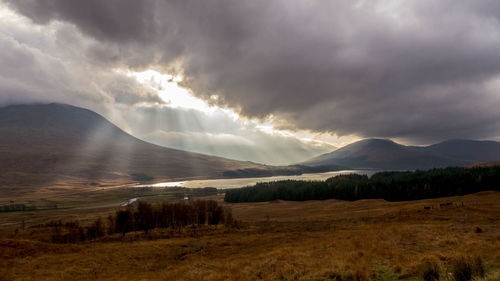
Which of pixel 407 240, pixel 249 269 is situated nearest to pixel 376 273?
pixel 249 269

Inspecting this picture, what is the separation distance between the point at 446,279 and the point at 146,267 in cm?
2922

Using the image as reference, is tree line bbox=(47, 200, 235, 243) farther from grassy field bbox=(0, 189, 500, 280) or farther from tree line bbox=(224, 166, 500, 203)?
tree line bbox=(224, 166, 500, 203)

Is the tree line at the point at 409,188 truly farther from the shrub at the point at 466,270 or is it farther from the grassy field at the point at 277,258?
the shrub at the point at 466,270

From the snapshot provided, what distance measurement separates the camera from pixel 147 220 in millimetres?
70188

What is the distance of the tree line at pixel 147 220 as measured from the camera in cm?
6300

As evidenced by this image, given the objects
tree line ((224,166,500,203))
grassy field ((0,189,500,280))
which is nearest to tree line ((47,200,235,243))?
grassy field ((0,189,500,280))

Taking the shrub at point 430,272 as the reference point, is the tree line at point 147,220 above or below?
below

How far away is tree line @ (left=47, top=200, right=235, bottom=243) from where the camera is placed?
6300cm

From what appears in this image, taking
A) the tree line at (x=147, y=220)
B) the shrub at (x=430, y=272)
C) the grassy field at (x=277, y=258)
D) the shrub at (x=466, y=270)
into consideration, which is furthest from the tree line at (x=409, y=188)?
the shrub at (x=466, y=270)

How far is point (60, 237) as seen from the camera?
196 ft

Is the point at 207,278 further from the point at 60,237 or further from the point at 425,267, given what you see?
the point at 60,237

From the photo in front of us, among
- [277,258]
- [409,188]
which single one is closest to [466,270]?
[277,258]

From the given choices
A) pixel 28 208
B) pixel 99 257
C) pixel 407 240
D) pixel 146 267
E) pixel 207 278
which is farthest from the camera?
pixel 28 208

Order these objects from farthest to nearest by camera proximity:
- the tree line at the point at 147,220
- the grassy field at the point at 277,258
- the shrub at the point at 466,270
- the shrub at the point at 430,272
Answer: the tree line at the point at 147,220, the grassy field at the point at 277,258, the shrub at the point at 430,272, the shrub at the point at 466,270
